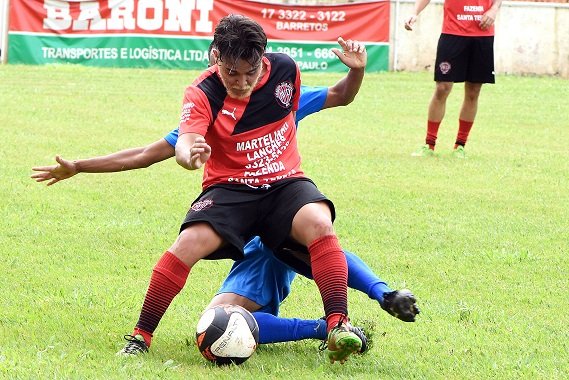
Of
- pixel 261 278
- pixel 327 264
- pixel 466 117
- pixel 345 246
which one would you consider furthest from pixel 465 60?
pixel 327 264

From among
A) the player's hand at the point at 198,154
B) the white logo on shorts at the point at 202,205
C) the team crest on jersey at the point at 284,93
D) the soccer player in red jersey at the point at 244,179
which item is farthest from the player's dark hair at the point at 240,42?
the white logo on shorts at the point at 202,205

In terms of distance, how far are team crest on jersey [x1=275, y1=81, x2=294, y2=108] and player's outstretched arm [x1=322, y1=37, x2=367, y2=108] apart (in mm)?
292

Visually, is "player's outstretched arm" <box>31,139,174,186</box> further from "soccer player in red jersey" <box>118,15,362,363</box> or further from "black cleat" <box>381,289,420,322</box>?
"black cleat" <box>381,289,420,322</box>

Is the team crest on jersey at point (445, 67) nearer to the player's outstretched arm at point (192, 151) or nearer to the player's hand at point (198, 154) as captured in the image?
the player's outstretched arm at point (192, 151)

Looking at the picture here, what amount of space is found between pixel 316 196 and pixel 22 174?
5733 mm

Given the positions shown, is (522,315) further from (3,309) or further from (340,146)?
(340,146)

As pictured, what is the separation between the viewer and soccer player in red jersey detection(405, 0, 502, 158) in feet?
40.9

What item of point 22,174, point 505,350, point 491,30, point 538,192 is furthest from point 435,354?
point 491,30

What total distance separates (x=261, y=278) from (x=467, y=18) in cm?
751

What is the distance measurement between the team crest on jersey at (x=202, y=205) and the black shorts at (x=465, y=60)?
7.35 m

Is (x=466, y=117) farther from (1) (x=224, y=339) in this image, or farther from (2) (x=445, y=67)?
(1) (x=224, y=339)

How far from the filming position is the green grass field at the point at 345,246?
5273 mm

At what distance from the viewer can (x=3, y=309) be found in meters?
6.05

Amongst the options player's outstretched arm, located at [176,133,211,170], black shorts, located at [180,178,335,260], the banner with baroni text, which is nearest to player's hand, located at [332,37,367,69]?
black shorts, located at [180,178,335,260]
